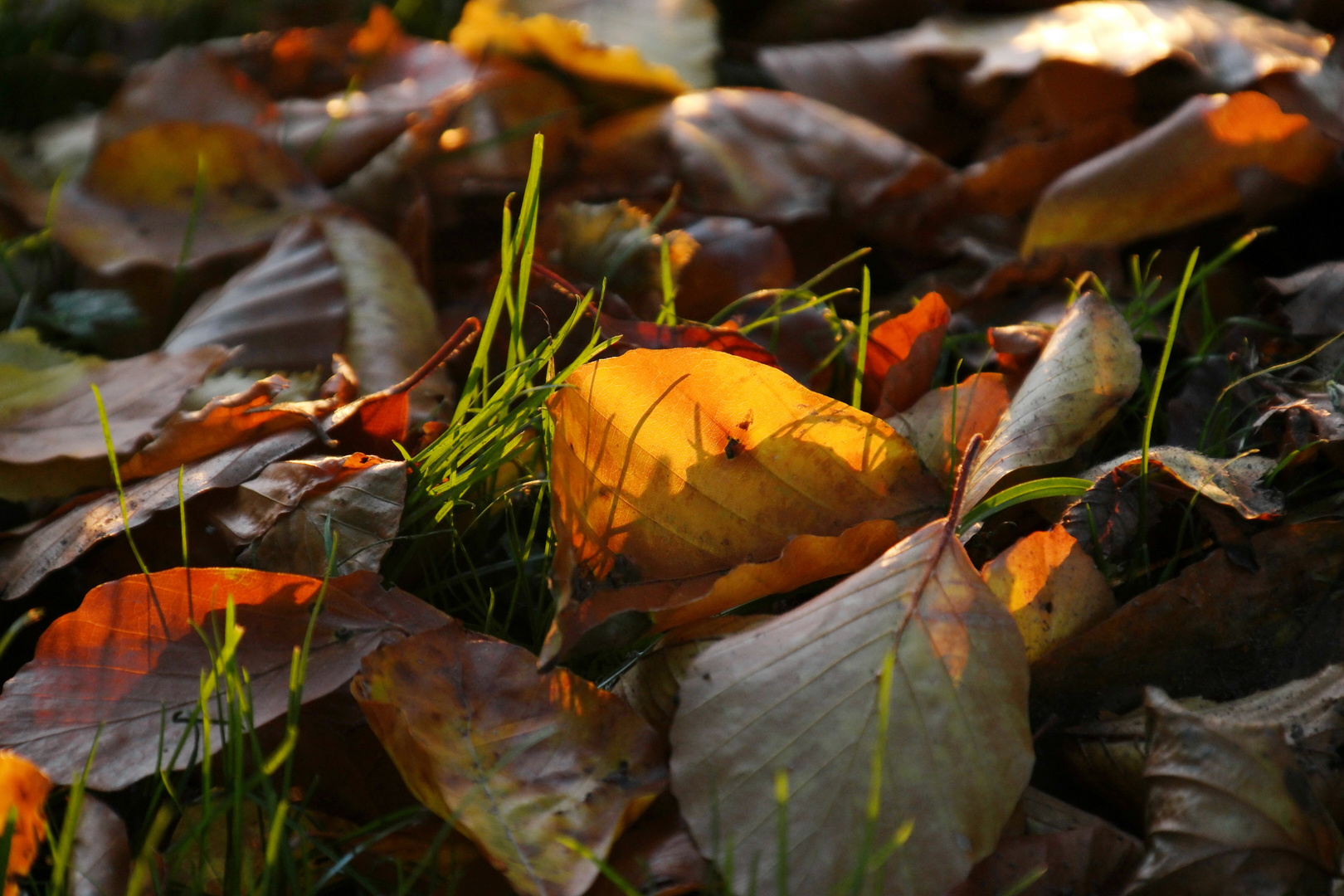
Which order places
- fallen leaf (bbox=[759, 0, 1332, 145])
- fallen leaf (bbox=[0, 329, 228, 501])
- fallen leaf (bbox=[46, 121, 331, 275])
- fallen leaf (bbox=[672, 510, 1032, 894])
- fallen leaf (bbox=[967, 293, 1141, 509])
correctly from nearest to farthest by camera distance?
fallen leaf (bbox=[672, 510, 1032, 894]), fallen leaf (bbox=[967, 293, 1141, 509]), fallen leaf (bbox=[0, 329, 228, 501]), fallen leaf (bbox=[46, 121, 331, 275]), fallen leaf (bbox=[759, 0, 1332, 145])

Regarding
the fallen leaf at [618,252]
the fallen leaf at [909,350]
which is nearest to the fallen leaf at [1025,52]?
the fallen leaf at [618,252]

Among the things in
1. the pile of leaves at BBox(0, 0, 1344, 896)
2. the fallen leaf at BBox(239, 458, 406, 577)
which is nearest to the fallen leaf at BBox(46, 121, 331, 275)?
the pile of leaves at BBox(0, 0, 1344, 896)

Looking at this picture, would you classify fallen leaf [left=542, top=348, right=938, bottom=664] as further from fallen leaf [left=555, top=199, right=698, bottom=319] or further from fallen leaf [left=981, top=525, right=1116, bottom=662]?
fallen leaf [left=555, top=199, right=698, bottom=319]

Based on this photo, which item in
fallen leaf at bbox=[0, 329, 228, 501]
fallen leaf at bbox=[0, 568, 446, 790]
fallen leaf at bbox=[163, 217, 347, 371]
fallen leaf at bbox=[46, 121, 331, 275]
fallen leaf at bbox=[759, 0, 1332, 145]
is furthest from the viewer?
fallen leaf at bbox=[759, 0, 1332, 145]

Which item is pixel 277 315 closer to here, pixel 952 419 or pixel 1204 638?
pixel 952 419

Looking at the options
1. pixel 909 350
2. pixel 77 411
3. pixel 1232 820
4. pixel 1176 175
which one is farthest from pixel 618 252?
pixel 1232 820

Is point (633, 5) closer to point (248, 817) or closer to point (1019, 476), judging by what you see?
point (1019, 476)
